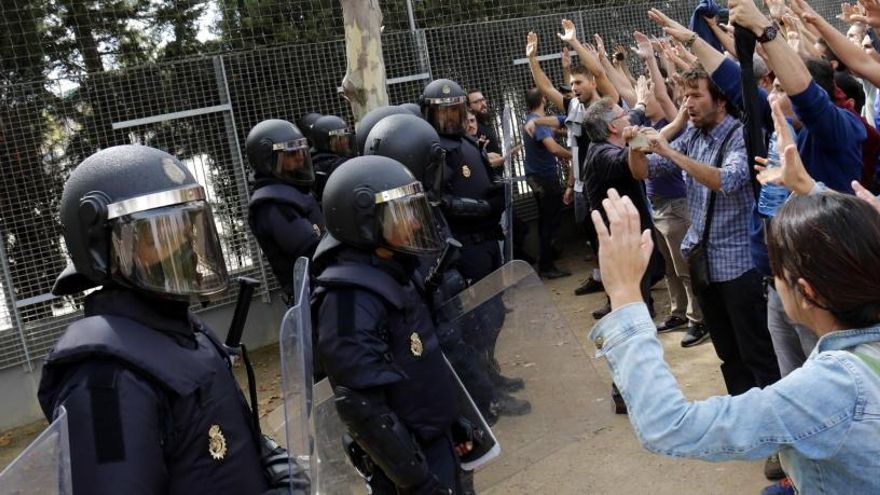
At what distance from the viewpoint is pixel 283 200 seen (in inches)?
221

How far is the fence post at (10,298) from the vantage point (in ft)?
23.2

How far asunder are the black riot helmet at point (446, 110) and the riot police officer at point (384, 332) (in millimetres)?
3018

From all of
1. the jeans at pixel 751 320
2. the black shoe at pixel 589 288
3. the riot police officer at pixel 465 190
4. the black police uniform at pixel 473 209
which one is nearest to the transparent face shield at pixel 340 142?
the riot police officer at pixel 465 190

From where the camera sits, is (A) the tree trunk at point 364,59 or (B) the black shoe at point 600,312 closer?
(A) the tree trunk at point 364,59

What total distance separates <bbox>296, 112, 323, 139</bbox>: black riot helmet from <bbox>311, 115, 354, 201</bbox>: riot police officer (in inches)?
10.5

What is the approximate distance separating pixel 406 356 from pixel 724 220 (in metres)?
2.01

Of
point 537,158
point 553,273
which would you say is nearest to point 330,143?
point 537,158

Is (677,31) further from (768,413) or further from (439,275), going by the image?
(768,413)

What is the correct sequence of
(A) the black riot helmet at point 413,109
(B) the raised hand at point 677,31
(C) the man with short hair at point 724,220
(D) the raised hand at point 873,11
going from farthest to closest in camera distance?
(A) the black riot helmet at point 413,109
(C) the man with short hair at point 724,220
(D) the raised hand at point 873,11
(B) the raised hand at point 677,31

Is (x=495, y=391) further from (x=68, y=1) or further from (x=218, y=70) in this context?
(x=68, y=1)

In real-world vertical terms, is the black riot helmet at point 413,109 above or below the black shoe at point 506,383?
above

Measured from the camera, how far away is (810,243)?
67.9 inches

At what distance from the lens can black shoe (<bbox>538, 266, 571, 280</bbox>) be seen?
966 cm

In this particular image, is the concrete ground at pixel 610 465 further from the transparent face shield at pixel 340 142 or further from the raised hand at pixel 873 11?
the transparent face shield at pixel 340 142
